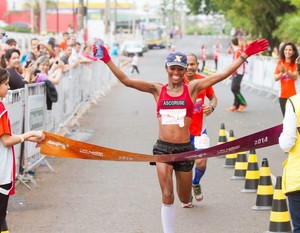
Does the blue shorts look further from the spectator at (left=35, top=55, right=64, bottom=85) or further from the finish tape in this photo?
the spectator at (left=35, top=55, right=64, bottom=85)

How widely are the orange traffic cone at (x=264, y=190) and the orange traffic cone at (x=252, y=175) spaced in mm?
1116

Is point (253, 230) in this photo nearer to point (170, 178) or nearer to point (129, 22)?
point (170, 178)

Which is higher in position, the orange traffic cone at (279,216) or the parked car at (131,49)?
the orange traffic cone at (279,216)

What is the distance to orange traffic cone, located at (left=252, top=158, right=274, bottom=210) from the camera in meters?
10.0

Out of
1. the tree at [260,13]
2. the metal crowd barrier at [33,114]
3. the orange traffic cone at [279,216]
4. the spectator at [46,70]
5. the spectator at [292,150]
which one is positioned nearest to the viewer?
the spectator at [292,150]

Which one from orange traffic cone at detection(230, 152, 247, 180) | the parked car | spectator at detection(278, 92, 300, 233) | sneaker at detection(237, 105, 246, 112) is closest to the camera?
spectator at detection(278, 92, 300, 233)

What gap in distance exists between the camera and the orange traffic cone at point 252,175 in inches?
446

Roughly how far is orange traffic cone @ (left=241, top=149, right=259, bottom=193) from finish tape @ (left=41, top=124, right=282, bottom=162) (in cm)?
284

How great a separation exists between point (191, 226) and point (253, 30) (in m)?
40.6

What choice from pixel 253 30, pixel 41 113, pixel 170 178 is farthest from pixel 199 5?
pixel 170 178

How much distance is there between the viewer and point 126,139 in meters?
17.6

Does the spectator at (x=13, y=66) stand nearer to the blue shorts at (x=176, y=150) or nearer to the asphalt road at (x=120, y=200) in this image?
the asphalt road at (x=120, y=200)

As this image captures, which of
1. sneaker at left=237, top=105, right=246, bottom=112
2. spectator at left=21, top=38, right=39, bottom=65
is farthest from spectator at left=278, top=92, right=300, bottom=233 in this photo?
sneaker at left=237, top=105, right=246, bottom=112

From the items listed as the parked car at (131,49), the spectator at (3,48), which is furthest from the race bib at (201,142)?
the parked car at (131,49)
